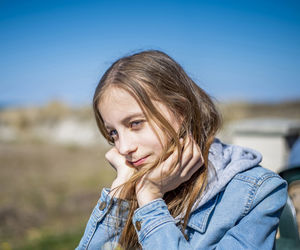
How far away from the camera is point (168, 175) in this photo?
53.1 inches

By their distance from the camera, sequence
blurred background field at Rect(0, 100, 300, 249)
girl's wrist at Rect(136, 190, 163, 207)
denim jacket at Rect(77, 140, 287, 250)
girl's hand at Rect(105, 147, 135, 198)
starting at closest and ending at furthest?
denim jacket at Rect(77, 140, 287, 250), girl's wrist at Rect(136, 190, 163, 207), girl's hand at Rect(105, 147, 135, 198), blurred background field at Rect(0, 100, 300, 249)

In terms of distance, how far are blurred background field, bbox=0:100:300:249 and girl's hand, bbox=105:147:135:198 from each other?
0.96 metres

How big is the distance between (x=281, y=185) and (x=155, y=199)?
62 cm

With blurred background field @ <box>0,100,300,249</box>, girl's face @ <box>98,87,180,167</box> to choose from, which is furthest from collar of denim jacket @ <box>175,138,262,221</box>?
blurred background field @ <box>0,100,300,249</box>

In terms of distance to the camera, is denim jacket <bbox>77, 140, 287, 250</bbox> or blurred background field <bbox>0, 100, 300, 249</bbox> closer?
denim jacket <bbox>77, 140, 287, 250</bbox>

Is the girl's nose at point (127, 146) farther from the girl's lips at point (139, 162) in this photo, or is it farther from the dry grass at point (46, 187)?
the dry grass at point (46, 187)

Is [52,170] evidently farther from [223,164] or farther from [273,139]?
[223,164]

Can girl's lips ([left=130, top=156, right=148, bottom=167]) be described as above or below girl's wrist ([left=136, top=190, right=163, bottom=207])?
above

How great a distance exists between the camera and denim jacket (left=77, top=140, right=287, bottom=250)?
1225mm

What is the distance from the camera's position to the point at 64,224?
17.3ft

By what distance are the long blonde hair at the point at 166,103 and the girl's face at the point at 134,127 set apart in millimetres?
32

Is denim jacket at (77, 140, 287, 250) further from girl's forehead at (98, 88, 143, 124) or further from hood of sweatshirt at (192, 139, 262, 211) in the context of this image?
girl's forehead at (98, 88, 143, 124)

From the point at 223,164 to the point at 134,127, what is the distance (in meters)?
0.52

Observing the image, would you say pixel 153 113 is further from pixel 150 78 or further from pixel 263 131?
pixel 263 131
